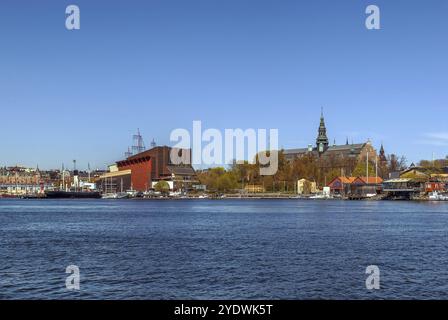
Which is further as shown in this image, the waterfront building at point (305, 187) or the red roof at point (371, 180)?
the waterfront building at point (305, 187)

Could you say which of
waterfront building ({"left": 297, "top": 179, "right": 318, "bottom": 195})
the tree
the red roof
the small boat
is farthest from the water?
waterfront building ({"left": 297, "top": 179, "right": 318, "bottom": 195})

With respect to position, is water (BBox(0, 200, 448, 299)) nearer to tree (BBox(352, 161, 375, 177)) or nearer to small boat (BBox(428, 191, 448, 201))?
small boat (BBox(428, 191, 448, 201))

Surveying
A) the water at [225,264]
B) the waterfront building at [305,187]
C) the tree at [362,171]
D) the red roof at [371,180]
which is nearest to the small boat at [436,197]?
the red roof at [371,180]

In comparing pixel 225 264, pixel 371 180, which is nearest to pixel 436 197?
pixel 371 180

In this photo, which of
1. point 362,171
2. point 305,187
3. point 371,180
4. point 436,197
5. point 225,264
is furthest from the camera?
point 305,187

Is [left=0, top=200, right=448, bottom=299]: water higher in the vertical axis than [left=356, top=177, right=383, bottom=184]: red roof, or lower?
lower

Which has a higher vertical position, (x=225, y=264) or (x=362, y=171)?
(x=362, y=171)

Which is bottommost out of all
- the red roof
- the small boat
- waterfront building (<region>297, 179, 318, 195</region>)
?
the small boat

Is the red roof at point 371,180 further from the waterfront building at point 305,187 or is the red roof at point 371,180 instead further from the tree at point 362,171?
the waterfront building at point 305,187

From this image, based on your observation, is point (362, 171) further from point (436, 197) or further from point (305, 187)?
point (436, 197)

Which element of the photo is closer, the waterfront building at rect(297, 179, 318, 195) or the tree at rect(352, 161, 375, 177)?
the tree at rect(352, 161, 375, 177)

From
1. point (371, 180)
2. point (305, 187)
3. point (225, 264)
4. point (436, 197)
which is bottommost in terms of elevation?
point (436, 197)

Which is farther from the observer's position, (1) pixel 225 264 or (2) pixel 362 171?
(2) pixel 362 171
